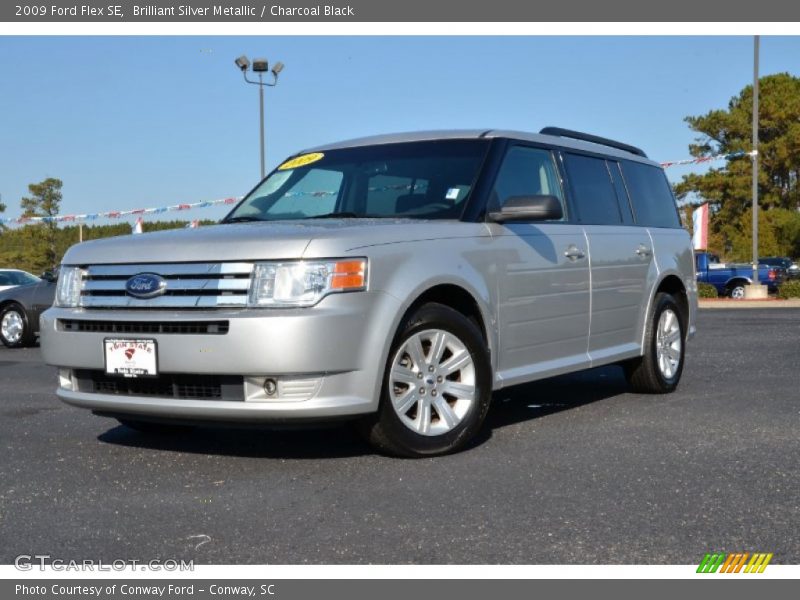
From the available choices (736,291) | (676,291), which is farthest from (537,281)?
(736,291)

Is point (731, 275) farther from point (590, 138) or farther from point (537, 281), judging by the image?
point (537, 281)

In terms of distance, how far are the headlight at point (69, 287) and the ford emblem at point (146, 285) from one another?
0.46 metres

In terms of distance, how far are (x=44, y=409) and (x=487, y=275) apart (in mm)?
3721

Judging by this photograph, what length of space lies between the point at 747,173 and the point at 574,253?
48112mm

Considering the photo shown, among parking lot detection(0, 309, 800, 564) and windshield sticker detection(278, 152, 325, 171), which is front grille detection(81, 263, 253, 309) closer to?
parking lot detection(0, 309, 800, 564)

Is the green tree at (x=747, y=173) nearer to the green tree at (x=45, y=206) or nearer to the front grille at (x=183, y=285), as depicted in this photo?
the green tree at (x=45, y=206)

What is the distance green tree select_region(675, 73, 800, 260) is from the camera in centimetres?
4991

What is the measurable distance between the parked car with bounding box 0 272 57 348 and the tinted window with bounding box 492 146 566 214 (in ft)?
33.5

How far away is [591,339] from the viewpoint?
6.63 m

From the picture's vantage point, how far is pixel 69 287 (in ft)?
17.7

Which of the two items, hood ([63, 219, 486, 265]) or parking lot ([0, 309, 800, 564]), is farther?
hood ([63, 219, 486, 265])

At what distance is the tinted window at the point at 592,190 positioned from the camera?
6.75 metres

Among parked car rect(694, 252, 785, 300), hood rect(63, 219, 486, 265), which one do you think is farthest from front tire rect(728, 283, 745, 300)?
hood rect(63, 219, 486, 265)

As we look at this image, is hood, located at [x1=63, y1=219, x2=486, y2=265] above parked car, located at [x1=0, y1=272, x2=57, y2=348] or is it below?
above
